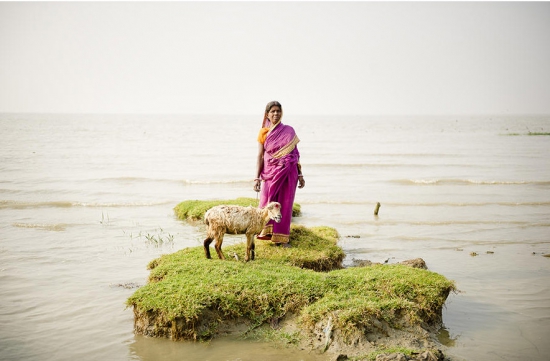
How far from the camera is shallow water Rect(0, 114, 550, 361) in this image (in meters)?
6.39

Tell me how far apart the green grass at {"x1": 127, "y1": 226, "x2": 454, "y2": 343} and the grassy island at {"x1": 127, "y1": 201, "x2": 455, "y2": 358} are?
1 cm

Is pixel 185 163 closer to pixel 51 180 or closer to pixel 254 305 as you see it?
pixel 51 180

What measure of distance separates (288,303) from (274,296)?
0.22 m

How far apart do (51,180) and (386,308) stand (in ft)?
64.0

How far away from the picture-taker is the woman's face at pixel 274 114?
27.5ft

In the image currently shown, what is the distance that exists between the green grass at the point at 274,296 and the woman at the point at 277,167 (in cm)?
114

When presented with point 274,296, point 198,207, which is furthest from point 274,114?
point 198,207

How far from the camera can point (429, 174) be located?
24.9 m

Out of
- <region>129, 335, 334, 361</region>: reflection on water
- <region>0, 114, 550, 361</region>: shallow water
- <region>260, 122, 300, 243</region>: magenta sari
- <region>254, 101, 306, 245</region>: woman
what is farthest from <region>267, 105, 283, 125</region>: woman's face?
<region>129, 335, 334, 361</region>: reflection on water

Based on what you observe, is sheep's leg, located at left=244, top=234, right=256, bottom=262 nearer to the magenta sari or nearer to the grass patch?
the magenta sari

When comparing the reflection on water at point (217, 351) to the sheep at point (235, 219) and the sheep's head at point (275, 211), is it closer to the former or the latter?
the sheep at point (235, 219)

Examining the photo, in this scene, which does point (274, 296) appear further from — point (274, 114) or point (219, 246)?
point (274, 114)

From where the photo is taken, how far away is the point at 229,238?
1166 centimetres

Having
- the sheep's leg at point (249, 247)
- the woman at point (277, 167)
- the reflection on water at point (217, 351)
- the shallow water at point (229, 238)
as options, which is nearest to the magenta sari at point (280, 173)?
the woman at point (277, 167)
